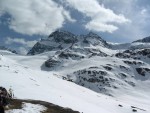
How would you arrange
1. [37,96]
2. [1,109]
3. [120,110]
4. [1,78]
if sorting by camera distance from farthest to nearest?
[120,110] < [1,78] < [37,96] < [1,109]

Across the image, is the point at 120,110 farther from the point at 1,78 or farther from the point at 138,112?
the point at 1,78

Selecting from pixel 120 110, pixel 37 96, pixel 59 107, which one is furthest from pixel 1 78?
pixel 120 110

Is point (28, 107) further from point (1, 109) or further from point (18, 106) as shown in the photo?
point (1, 109)

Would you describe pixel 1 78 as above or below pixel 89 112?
above

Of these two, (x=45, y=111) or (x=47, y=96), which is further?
(x=47, y=96)

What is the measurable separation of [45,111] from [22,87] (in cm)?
1586

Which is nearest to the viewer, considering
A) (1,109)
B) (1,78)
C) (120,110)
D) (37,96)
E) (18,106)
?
(1,109)

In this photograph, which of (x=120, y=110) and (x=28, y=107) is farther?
(x=120, y=110)

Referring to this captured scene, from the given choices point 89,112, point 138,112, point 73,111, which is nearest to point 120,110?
point 138,112

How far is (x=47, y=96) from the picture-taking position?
58500 mm

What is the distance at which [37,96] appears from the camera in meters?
55.6

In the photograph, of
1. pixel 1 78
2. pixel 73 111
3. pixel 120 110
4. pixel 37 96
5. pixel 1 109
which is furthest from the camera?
pixel 120 110

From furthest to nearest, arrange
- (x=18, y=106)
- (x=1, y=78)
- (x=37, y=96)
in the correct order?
(x=1, y=78), (x=37, y=96), (x=18, y=106)

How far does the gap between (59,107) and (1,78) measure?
14998mm
